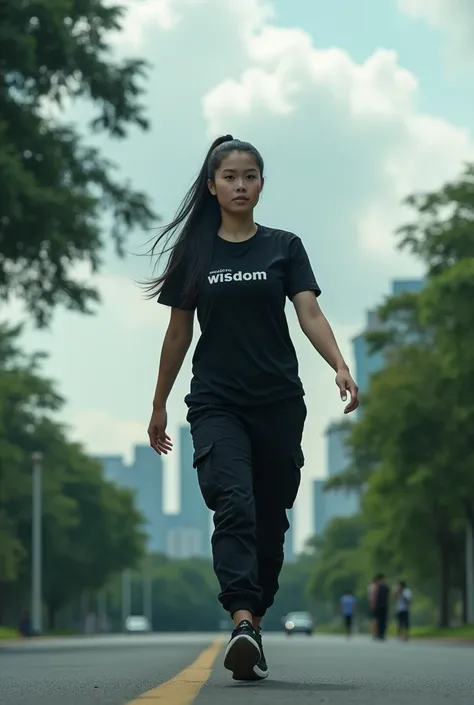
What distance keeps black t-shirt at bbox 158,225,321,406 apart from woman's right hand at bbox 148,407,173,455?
30 centimetres

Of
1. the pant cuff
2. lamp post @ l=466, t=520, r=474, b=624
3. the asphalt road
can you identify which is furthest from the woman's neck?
lamp post @ l=466, t=520, r=474, b=624

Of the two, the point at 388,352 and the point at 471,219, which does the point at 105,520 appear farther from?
the point at 471,219

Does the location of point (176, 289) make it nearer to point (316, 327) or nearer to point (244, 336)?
point (244, 336)

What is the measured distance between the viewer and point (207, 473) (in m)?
7.49

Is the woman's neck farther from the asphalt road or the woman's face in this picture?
the asphalt road

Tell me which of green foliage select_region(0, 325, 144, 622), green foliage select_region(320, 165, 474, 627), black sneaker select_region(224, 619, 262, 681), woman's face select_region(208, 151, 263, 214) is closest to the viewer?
black sneaker select_region(224, 619, 262, 681)

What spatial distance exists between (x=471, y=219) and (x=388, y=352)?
53.9 ft

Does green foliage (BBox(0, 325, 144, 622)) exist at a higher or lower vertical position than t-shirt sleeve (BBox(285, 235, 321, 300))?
higher

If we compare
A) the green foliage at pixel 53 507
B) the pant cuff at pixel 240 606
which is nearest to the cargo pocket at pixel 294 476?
the pant cuff at pixel 240 606

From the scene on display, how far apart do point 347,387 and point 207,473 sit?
693mm

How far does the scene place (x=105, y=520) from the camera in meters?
82.4

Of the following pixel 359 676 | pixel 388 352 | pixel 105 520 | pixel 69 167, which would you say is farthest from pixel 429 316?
pixel 105 520

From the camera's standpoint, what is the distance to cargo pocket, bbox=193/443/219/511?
7434 mm

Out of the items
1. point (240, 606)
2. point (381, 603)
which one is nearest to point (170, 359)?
point (240, 606)
